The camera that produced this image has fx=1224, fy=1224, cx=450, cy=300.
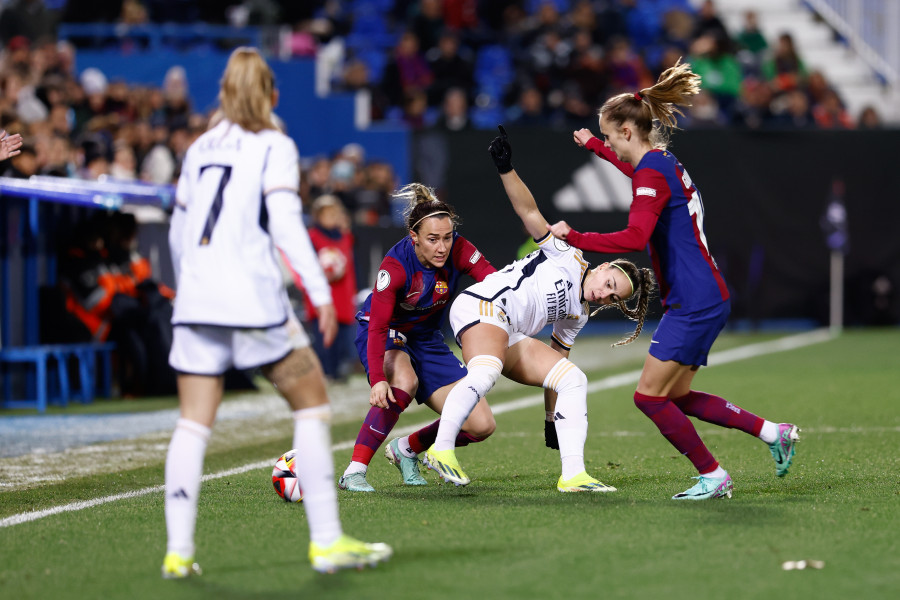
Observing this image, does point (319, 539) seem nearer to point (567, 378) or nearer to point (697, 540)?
point (697, 540)

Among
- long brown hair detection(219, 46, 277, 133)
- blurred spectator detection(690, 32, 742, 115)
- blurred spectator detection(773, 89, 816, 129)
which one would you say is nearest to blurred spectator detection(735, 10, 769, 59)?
blurred spectator detection(690, 32, 742, 115)

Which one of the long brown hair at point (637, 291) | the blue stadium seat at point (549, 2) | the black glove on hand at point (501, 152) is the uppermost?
the blue stadium seat at point (549, 2)

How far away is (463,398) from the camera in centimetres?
601

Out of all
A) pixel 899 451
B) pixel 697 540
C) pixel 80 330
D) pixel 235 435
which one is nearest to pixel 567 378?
pixel 697 540

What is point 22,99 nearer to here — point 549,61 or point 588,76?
point 549,61

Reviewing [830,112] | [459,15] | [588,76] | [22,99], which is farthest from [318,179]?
[830,112]

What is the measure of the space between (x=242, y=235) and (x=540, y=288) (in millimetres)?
2276

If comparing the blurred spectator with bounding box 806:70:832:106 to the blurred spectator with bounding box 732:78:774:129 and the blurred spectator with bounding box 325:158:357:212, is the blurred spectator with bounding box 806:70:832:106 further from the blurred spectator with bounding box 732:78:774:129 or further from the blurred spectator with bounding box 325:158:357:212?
the blurred spectator with bounding box 325:158:357:212

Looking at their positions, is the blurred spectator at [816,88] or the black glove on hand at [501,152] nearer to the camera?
the black glove on hand at [501,152]

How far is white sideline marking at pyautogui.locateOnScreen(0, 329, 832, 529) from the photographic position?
5906 mm

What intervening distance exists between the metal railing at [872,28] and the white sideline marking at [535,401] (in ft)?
26.3

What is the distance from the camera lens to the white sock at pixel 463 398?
235 inches

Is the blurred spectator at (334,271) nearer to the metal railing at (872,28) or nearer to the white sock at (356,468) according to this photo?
the white sock at (356,468)

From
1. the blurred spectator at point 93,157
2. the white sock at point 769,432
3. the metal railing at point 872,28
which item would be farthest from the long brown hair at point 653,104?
the metal railing at point 872,28
